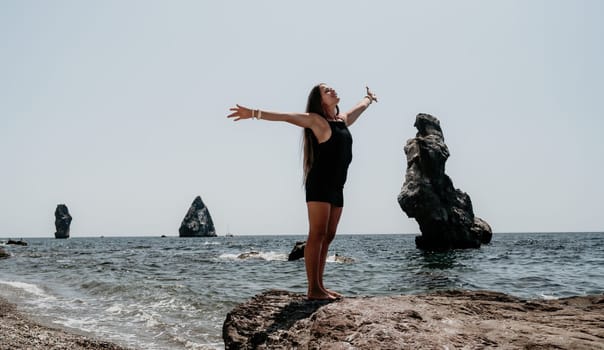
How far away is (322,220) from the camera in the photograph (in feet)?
16.3

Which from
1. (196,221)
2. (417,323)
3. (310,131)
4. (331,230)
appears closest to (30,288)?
(331,230)

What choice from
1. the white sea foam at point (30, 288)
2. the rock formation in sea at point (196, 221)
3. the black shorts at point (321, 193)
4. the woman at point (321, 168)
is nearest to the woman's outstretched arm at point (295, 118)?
the woman at point (321, 168)

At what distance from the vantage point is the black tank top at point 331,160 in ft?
16.5

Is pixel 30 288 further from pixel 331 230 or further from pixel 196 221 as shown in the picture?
pixel 196 221

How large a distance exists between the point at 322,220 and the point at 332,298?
2.84 ft

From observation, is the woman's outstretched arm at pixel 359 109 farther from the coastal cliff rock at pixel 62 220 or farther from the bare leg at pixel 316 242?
the coastal cliff rock at pixel 62 220

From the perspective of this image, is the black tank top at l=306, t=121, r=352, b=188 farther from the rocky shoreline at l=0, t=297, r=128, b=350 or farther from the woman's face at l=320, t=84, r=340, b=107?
the rocky shoreline at l=0, t=297, r=128, b=350

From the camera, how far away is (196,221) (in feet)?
500

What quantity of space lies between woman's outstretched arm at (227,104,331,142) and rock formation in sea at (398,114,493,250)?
4296 centimetres

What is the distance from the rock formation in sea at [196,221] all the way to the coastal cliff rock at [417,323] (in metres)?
151

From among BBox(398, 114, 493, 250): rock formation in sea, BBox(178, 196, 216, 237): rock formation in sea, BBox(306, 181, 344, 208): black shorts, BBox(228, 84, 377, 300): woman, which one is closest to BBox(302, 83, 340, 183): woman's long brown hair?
BBox(228, 84, 377, 300): woman

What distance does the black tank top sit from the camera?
16.5ft

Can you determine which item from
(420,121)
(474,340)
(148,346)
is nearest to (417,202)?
(420,121)

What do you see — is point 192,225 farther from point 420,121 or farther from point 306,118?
point 306,118
